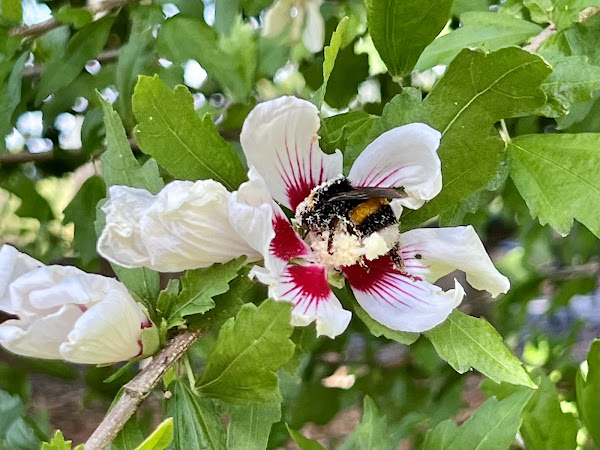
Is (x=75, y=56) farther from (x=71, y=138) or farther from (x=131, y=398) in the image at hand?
(x=131, y=398)

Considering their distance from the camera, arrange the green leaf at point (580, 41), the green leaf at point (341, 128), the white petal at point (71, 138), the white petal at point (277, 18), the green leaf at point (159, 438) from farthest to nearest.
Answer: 1. the white petal at point (71, 138)
2. the white petal at point (277, 18)
3. the green leaf at point (580, 41)
4. the green leaf at point (341, 128)
5. the green leaf at point (159, 438)

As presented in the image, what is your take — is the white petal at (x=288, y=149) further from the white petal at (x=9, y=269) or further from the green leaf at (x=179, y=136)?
the white petal at (x=9, y=269)

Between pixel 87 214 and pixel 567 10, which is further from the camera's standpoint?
pixel 87 214

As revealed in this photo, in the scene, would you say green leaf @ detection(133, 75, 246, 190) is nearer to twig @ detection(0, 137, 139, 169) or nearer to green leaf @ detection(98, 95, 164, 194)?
green leaf @ detection(98, 95, 164, 194)

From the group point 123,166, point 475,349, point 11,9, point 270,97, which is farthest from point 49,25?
point 475,349

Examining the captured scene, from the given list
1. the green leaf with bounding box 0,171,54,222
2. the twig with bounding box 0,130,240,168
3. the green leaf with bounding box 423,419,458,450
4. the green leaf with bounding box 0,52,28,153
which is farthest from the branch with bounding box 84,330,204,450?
the green leaf with bounding box 0,171,54,222

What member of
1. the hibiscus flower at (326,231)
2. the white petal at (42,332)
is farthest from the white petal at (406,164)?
the white petal at (42,332)

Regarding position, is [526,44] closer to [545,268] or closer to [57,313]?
[57,313]
